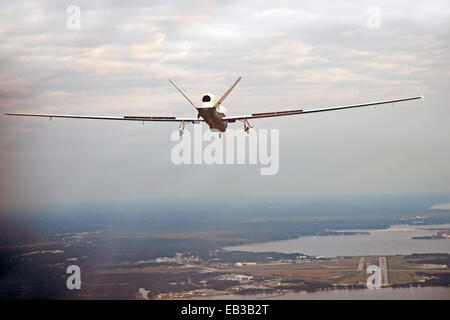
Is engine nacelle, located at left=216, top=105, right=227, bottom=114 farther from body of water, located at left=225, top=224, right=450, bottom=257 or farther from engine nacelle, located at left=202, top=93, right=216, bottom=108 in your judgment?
body of water, located at left=225, top=224, right=450, bottom=257

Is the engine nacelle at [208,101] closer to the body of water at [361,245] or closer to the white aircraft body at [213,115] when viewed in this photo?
the white aircraft body at [213,115]

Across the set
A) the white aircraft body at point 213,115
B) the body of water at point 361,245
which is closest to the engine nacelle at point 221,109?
the white aircraft body at point 213,115

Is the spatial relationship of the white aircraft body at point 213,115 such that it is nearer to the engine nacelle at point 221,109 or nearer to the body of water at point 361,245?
the engine nacelle at point 221,109

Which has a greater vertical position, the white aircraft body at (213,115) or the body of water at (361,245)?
the white aircraft body at (213,115)

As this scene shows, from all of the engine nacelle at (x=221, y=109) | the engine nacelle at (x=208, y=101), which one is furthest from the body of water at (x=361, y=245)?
the engine nacelle at (x=208, y=101)

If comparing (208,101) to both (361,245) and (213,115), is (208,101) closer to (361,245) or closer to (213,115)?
(213,115)

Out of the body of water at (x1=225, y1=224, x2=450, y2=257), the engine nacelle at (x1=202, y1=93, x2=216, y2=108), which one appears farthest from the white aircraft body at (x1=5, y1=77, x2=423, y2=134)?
the body of water at (x1=225, y1=224, x2=450, y2=257)

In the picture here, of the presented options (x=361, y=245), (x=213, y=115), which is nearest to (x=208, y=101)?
(x=213, y=115)

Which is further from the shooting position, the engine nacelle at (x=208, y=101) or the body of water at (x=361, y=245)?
the body of water at (x=361, y=245)

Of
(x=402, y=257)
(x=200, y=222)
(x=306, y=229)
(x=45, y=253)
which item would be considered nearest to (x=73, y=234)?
(x=45, y=253)
